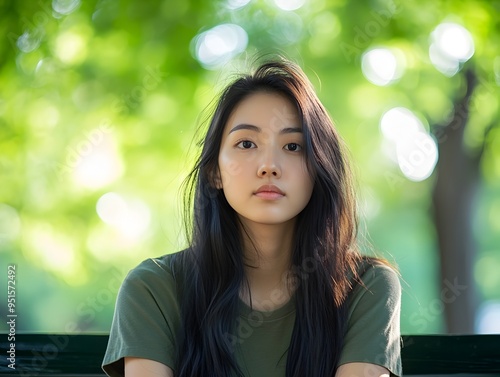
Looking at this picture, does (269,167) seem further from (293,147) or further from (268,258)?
(268,258)

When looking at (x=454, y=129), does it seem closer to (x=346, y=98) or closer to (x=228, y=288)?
(x=346, y=98)

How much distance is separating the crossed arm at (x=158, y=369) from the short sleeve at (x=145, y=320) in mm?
20

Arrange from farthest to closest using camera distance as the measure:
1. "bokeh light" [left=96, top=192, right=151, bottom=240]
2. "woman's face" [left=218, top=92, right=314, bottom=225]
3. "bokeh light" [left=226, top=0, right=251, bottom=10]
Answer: "bokeh light" [left=96, top=192, right=151, bottom=240], "bokeh light" [left=226, top=0, right=251, bottom=10], "woman's face" [left=218, top=92, right=314, bottom=225]

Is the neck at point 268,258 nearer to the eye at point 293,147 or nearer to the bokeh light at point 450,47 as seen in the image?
the eye at point 293,147

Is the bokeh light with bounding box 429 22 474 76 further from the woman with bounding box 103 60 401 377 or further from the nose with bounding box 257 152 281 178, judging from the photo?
the nose with bounding box 257 152 281 178

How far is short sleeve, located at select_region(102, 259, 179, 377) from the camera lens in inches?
90.0

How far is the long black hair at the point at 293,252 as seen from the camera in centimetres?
235

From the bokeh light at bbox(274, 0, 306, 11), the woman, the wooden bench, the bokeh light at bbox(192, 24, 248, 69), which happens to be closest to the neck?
the woman

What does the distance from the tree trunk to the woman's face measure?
4.91 meters

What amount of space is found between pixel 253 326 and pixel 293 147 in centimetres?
56

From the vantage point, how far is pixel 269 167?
2.34 meters

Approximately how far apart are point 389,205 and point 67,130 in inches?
163

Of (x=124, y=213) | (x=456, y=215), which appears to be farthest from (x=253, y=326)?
(x=124, y=213)

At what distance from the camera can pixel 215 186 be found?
8.46ft
